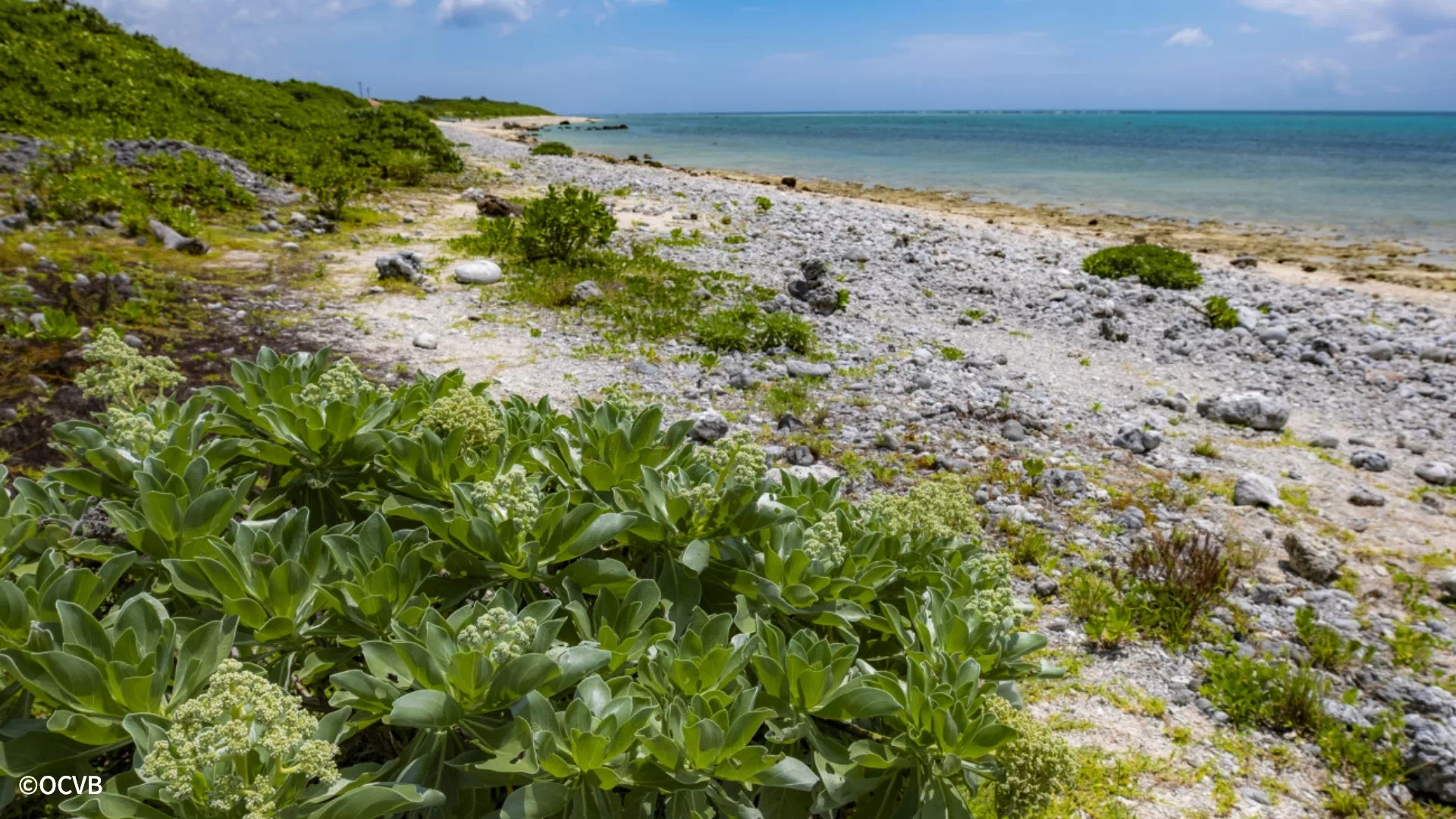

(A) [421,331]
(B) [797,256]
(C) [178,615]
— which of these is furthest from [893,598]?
(B) [797,256]

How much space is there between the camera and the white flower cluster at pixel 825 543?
2.72 m

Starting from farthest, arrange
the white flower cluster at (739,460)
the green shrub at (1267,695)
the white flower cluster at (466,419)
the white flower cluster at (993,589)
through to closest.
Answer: the green shrub at (1267,695), the white flower cluster at (466,419), the white flower cluster at (739,460), the white flower cluster at (993,589)

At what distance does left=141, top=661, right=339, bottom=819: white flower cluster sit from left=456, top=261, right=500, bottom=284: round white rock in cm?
1055

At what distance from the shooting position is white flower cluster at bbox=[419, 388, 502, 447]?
3189 millimetres

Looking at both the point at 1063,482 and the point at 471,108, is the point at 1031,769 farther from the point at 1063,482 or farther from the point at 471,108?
the point at 471,108

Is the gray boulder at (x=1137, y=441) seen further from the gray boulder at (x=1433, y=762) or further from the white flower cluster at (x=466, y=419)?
the white flower cluster at (x=466, y=419)

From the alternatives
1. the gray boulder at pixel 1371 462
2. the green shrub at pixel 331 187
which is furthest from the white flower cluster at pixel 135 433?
the green shrub at pixel 331 187

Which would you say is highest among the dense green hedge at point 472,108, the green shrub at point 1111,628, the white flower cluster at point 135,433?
the dense green hedge at point 472,108

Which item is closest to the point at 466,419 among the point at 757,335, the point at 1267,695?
the point at 1267,695

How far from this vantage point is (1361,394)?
9.71 meters

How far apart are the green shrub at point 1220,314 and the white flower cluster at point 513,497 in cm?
1305

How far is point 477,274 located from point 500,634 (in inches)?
414

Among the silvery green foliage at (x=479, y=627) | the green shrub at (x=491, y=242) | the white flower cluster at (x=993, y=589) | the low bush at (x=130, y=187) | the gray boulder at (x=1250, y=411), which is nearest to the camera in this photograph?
the silvery green foliage at (x=479, y=627)

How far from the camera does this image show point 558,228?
12.7 metres
